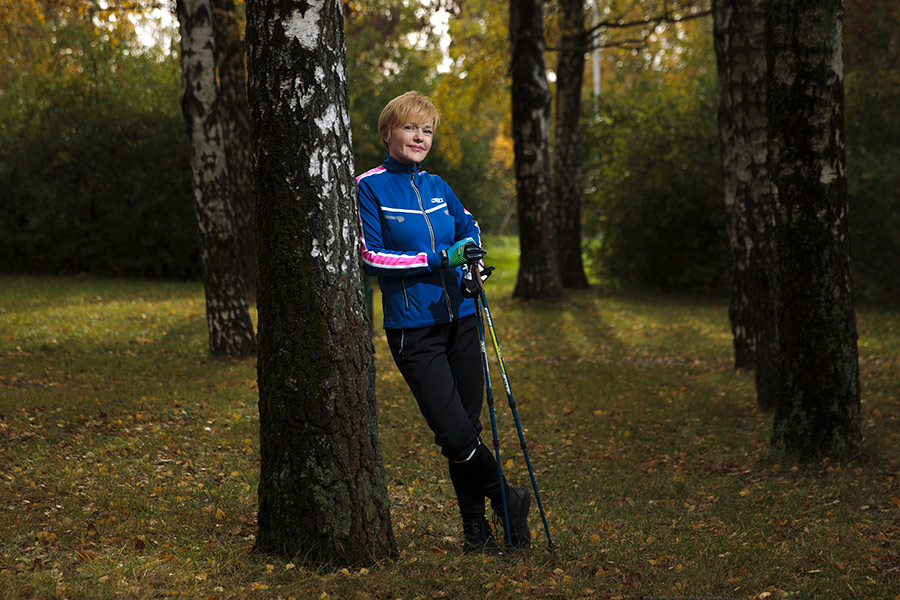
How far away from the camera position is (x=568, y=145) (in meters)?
20.1

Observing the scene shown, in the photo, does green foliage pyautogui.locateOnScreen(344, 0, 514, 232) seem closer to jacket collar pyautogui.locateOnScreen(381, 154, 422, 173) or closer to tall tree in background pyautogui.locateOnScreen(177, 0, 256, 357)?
tall tree in background pyautogui.locateOnScreen(177, 0, 256, 357)

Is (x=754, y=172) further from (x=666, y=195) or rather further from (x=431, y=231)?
(x=666, y=195)

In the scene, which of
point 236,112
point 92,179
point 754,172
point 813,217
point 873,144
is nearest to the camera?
point 813,217

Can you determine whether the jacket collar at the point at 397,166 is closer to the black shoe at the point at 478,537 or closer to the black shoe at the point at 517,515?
the black shoe at the point at 517,515

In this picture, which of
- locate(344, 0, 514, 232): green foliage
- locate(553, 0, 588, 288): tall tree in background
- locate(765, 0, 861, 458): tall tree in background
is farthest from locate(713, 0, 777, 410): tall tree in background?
locate(344, 0, 514, 232): green foliage

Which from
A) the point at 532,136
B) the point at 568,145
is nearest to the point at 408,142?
the point at 532,136

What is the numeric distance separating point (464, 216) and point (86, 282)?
1768 centimetres

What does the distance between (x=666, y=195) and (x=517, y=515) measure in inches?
640

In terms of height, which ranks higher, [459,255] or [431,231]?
[431,231]

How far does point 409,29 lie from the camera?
28578 mm

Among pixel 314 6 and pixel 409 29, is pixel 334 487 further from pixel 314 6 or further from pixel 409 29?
pixel 409 29

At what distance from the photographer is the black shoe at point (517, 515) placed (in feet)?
15.0

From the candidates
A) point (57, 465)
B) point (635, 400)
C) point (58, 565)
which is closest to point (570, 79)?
point (635, 400)

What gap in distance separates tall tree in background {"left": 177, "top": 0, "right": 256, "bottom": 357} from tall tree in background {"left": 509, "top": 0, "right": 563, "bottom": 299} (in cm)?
723
